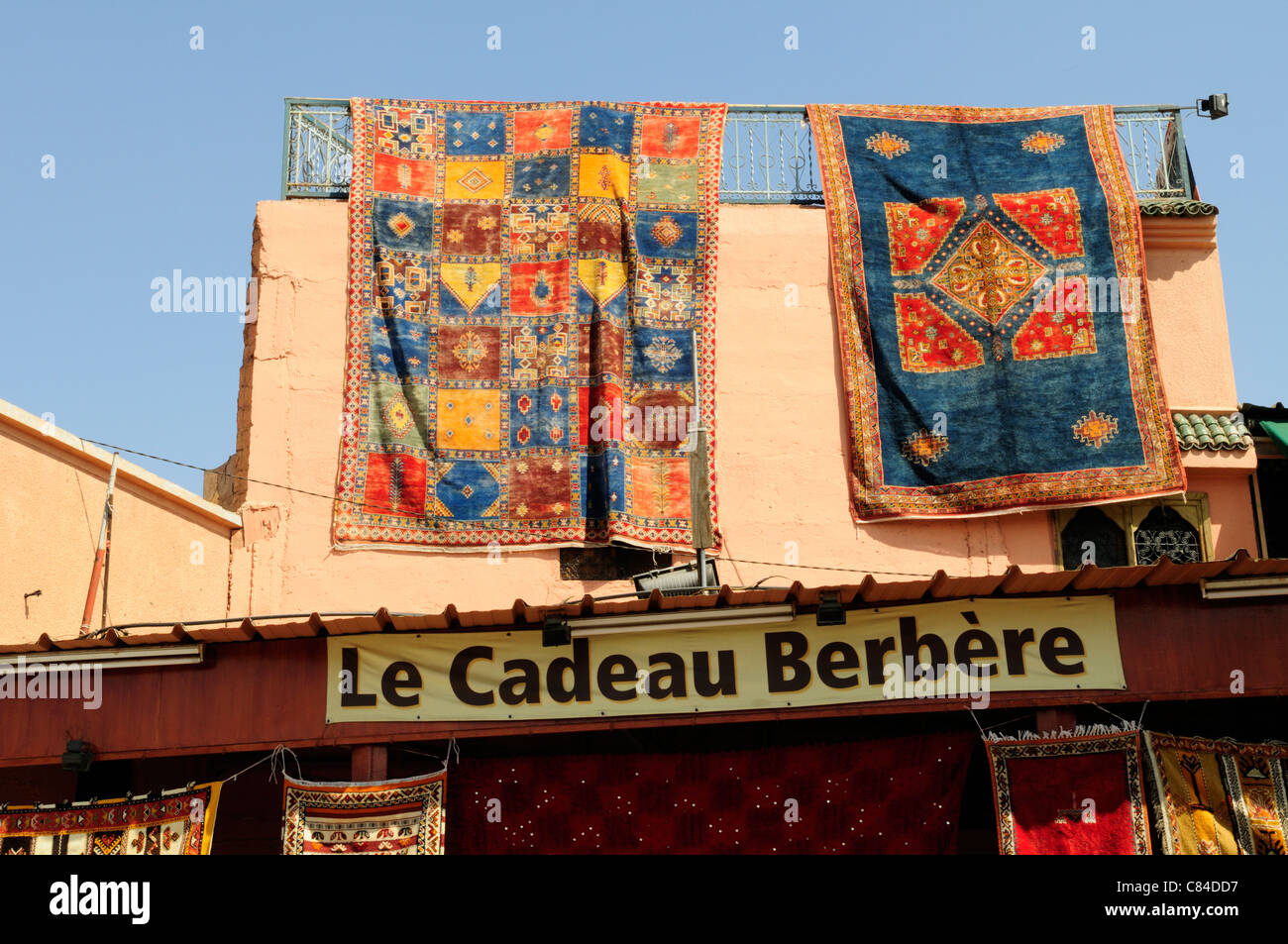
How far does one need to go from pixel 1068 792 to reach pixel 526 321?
6353mm

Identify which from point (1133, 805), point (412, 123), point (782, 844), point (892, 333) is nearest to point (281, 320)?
point (412, 123)

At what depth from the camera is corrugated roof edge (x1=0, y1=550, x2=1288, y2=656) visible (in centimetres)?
818

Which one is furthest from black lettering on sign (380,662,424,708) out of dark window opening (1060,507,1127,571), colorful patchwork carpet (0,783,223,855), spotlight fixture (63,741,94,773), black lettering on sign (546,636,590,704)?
dark window opening (1060,507,1127,571)

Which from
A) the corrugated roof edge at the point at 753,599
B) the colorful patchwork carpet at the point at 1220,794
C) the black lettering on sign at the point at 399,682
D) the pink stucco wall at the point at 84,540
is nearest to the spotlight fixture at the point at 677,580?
the corrugated roof edge at the point at 753,599

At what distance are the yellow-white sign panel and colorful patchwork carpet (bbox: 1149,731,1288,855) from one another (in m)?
0.58

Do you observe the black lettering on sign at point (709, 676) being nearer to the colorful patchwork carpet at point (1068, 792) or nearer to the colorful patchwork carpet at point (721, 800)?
the colorful patchwork carpet at point (721, 800)

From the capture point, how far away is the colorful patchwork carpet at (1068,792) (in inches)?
320

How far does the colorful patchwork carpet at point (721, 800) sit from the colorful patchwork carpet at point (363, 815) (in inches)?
16.0

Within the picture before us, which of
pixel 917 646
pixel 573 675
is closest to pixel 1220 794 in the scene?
pixel 917 646

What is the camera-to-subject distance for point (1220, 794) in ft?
27.1

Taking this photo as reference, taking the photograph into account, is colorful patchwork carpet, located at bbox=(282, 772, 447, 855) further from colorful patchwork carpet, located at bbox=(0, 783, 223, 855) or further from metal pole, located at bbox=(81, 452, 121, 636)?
metal pole, located at bbox=(81, 452, 121, 636)

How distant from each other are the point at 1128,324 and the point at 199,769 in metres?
8.42
